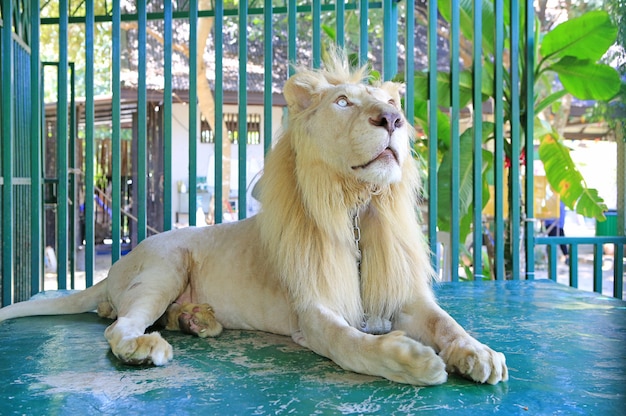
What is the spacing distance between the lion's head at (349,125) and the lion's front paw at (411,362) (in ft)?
2.33

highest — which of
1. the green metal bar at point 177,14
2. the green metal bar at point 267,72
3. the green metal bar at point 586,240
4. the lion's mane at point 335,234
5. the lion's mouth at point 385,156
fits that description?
the green metal bar at point 177,14

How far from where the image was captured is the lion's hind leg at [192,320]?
2.90 metres

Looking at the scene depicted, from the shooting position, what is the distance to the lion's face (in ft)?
8.12

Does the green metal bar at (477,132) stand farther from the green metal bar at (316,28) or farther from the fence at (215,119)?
the green metal bar at (316,28)

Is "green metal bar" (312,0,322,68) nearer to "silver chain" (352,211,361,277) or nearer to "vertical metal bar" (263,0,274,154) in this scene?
"vertical metal bar" (263,0,274,154)

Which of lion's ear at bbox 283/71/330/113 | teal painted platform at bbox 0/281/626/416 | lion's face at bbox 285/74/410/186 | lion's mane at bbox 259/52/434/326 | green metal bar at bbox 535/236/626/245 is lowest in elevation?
teal painted platform at bbox 0/281/626/416

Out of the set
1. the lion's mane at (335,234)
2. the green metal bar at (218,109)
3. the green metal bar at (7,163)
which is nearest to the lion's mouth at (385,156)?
the lion's mane at (335,234)

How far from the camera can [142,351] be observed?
231cm

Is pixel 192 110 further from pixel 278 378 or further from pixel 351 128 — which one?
pixel 278 378

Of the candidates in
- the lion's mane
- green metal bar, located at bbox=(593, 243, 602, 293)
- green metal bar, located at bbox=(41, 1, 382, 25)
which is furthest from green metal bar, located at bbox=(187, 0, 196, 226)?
green metal bar, located at bbox=(593, 243, 602, 293)

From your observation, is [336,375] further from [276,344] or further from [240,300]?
[240,300]

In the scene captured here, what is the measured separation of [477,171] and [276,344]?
9.40ft

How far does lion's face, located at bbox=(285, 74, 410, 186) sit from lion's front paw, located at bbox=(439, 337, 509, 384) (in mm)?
713

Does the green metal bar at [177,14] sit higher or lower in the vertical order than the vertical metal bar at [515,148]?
higher
